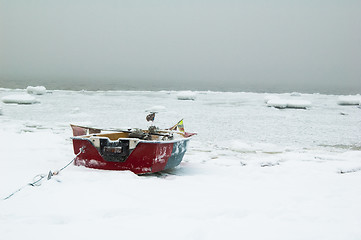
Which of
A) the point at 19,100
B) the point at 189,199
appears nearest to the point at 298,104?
the point at 19,100

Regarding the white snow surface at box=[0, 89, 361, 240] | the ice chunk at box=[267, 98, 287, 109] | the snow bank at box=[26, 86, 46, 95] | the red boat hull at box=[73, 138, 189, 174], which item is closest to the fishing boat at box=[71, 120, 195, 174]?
the red boat hull at box=[73, 138, 189, 174]

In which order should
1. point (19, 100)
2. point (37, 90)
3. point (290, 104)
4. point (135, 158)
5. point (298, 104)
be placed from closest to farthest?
1. point (135, 158)
2. point (19, 100)
3. point (298, 104)
4. point (290, 104)
5. point (37, 90)

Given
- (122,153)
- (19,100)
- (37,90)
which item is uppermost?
(37,90)

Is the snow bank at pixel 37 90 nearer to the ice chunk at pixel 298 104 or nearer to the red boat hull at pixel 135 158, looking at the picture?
the ice chunk at pixel 298 104

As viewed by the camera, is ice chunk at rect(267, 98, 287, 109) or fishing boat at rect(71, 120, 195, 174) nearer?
fishing boat at rect(71, 120, 195, 174)

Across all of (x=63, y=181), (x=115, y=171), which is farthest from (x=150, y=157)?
(x=63, y=181)

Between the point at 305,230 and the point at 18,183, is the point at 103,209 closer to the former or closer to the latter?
the point at 18,183

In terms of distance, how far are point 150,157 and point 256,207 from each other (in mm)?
2289

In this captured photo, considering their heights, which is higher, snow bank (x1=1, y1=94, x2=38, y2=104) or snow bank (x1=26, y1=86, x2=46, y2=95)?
snow bank (x1=26, y1=86, x2=46, y2=95)

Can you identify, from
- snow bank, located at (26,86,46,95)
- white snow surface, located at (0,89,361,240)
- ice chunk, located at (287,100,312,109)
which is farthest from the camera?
snow bank, located at (26,86,46,95)

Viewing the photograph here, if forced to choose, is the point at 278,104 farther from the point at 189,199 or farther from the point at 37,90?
the point at 37,90

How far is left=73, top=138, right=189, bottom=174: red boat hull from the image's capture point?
5660 mm

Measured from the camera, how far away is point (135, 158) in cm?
572

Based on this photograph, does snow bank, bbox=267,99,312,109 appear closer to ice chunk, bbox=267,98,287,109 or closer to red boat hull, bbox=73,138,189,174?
ice chunk, bbox=267,98,287,109
